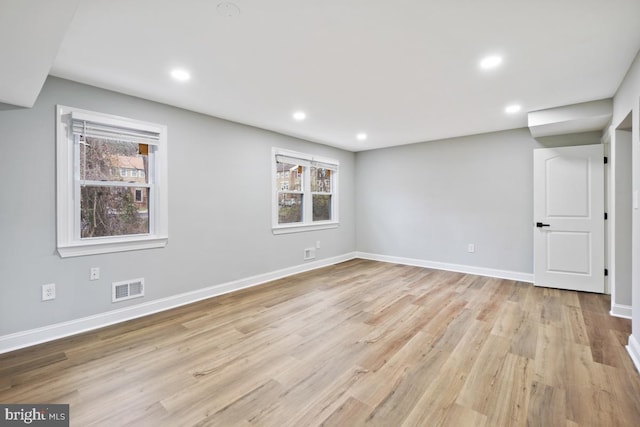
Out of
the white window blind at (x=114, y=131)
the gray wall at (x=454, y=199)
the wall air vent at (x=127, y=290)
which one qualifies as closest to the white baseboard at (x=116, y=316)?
the wall air vent at (x=127, y=290)

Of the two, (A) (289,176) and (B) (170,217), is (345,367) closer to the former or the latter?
(B) (170,217)

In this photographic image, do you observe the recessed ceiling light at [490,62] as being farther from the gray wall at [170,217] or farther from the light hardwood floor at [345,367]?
the gray wall at [170,217]

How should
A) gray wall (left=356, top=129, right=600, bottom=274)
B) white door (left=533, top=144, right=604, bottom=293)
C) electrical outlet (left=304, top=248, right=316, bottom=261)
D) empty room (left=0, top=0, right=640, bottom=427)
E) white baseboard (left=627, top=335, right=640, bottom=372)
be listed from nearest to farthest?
empty room (left=0, top=0, right=640, bottom=427) < white baseboard (left=627, top=335, right=640, bottom=372) < white door (left=533, top=144, right=604, bottom=293) < gray wall (left=356, top=129, right=600, bottom=274) < electrical outlet (left=304, top=248, right=316, bottom=261)

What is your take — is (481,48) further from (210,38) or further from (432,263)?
(432,263)

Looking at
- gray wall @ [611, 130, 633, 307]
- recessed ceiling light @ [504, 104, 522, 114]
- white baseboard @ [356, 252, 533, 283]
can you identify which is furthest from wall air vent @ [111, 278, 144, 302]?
gray wall @ [611, 130, 633, 307]

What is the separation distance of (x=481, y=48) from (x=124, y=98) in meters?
3.43

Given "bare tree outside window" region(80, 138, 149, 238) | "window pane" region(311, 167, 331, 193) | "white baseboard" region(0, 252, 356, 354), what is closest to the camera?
"white baseboard" region(0, 252, 356, 354)

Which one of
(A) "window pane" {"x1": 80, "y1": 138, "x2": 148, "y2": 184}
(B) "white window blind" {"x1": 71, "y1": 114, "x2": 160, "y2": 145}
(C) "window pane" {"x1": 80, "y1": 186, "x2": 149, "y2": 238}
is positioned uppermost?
(B) "white window blind" {"x1": 71, "y1": 114, "x2": 160, "y2": 145}

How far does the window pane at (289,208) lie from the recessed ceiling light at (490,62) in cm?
330

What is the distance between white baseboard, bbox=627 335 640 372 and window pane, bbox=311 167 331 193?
4.41 m

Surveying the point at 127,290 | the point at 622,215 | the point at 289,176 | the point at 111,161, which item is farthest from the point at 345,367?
the point at 289,176

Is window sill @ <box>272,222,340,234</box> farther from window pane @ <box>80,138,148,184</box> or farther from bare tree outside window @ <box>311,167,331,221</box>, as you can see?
window pane @ <box>80,138,148,184</box>

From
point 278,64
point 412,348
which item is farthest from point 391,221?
point 278,64

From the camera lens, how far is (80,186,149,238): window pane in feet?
9.52
